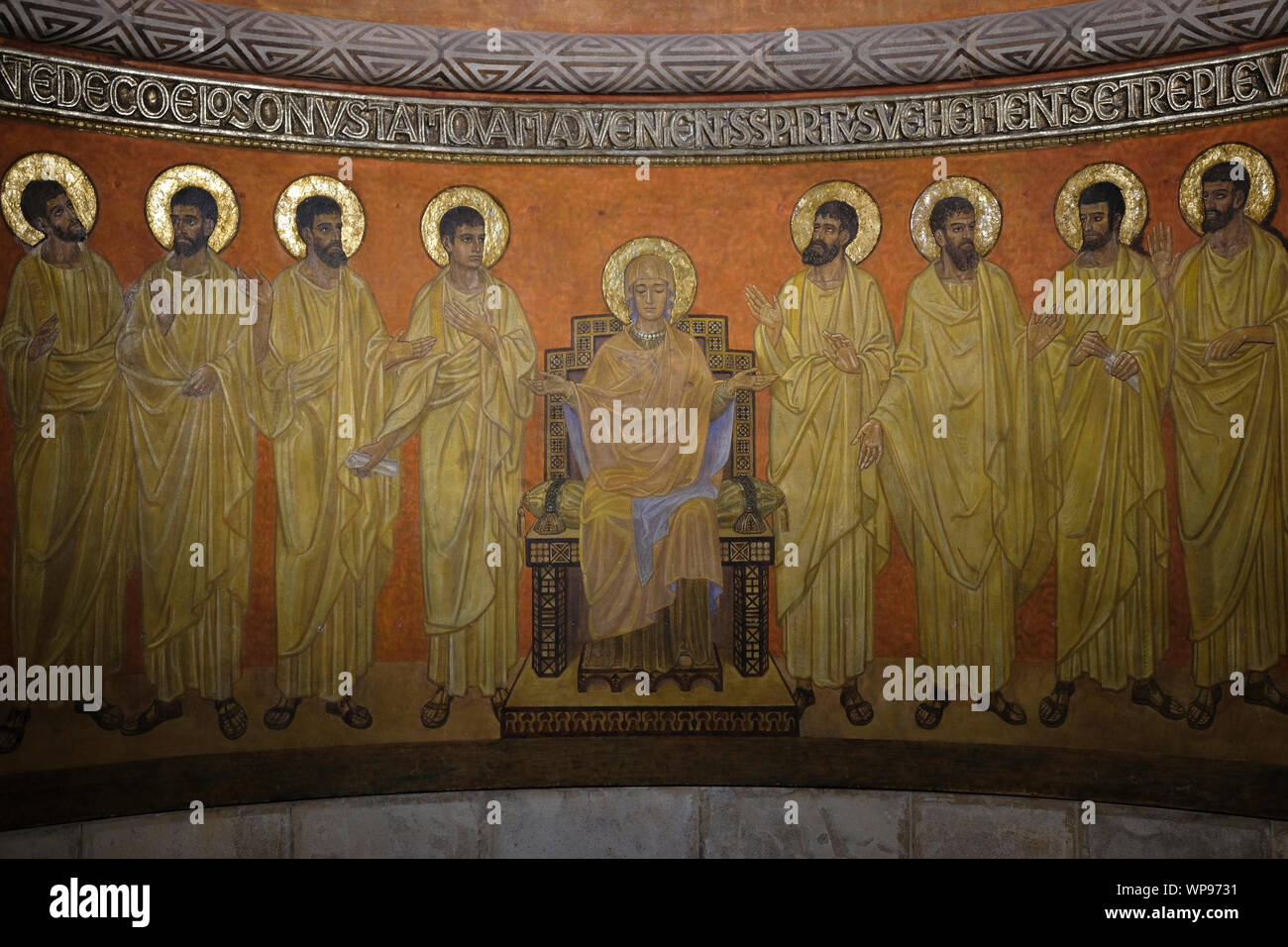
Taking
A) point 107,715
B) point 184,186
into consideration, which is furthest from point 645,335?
point 107,715

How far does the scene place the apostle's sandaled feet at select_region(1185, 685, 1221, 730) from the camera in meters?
7.56

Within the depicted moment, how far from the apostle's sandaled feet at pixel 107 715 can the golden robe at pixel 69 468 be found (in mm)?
270

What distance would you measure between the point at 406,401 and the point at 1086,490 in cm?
461

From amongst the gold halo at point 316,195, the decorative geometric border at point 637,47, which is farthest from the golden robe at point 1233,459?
the gold halo at point 316,195

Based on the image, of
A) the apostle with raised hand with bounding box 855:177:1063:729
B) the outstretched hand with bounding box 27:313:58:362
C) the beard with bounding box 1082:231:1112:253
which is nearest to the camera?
the outstretched hand with bounding box 27:313:58:362

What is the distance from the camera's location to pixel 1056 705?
311 inches

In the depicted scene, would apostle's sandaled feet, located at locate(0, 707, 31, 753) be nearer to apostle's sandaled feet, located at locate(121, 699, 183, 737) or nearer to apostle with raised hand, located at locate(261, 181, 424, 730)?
apostle's sandaled feet, located at locate(121, 699, 183, 737)

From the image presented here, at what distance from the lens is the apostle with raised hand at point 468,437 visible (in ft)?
26.7

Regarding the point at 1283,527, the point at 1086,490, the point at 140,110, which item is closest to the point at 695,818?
the point at 1086,490

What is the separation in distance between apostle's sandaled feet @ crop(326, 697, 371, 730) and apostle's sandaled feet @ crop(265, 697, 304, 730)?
22 cm

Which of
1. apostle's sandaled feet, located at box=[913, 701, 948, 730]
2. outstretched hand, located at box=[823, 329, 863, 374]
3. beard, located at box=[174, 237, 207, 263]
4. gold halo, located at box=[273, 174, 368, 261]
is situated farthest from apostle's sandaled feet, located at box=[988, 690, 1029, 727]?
beard, located at box=[174, 237, 207, 263]

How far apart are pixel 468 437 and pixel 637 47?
2.90 meters

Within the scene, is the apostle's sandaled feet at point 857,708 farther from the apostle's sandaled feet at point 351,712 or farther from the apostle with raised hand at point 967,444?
the apostle's sandaled feet at point 351,712

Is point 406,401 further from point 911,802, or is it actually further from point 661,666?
point 911,802
